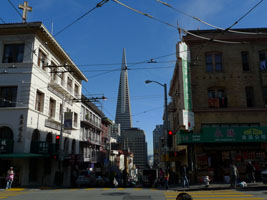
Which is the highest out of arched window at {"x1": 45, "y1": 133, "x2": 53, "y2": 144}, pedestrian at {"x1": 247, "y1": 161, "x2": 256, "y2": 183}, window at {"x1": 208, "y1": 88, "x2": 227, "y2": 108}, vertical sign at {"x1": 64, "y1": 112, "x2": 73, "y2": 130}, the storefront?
window at {"x1": 208, "y1": 88, "x2": 227, "y2": 108}

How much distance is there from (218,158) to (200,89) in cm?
661

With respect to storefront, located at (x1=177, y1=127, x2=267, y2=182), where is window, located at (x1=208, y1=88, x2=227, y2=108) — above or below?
above

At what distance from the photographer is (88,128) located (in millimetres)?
48219

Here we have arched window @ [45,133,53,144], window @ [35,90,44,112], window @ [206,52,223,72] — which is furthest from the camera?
arched window @ [45,133,53,144]

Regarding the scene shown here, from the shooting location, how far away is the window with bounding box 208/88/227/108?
2412 centimetres

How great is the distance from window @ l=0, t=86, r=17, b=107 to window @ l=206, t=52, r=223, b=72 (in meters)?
19.3

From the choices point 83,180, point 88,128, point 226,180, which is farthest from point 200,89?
point 88,128

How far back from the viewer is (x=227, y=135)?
21578 mm

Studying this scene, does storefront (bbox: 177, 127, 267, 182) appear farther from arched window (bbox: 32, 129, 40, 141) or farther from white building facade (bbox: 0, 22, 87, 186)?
arched window (bbox: 32, 129, 40, 141)

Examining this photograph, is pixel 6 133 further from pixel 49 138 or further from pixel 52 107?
→ pixel 52 107

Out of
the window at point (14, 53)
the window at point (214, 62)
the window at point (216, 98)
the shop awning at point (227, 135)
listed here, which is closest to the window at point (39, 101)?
the window at point (14, 53)

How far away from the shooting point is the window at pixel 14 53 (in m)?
25.8

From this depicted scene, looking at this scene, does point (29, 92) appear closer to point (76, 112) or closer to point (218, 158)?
point (76, 112)

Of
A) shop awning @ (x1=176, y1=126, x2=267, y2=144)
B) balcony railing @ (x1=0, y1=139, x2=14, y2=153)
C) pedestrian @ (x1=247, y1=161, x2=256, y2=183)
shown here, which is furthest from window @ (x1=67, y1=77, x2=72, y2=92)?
pedestrian @ (x1=247, y1=161, x2=256, y2=183)
